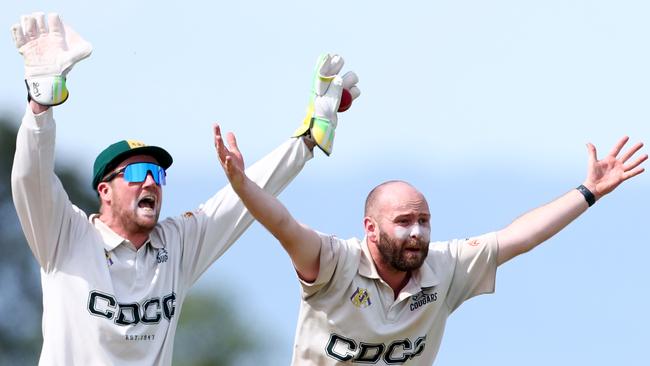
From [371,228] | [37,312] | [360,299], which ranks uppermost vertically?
[37,312]

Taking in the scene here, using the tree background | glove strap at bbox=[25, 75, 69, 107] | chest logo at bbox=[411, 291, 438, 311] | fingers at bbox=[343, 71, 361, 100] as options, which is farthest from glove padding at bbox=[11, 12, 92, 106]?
the tree background

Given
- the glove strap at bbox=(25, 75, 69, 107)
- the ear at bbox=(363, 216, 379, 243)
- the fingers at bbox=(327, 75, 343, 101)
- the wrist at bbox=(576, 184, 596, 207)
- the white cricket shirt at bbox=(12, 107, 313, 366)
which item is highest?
the fingers at bbox=(327, 75, 343, 101)

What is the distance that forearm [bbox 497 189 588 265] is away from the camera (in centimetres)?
1559

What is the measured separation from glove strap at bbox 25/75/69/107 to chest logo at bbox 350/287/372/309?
111 inches

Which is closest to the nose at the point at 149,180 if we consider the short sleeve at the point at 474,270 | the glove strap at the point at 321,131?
the glove strap at the point at 321,131

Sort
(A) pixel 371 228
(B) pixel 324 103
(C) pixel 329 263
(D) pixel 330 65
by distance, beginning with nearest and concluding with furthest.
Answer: (C) pixel 329 263 → (A) pixel 371 228 → (B) pixel 324 103 → (D) pixel 330 65

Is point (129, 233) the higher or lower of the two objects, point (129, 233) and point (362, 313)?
the higher

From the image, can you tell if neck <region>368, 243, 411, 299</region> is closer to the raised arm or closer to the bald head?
the bald head

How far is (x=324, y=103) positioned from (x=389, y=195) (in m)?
1.26

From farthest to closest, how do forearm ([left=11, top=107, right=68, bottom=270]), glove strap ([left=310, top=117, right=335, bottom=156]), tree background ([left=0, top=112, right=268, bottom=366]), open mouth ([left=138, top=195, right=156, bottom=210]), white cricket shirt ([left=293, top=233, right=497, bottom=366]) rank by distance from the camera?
1. tree background ([left=0, top=112, right=268, bottom=366])
2. glove strap ([left=310, top=117, right=335, bottom=156])
3. white cricket shirt ([left=293, top=233, right=497, bottom=366])
4. open mouth ([left=138, top=195, right=156, bottom=210])
5. forearm ([left=11, top=107, right=68, bottom=270])

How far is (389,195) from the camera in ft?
49.8

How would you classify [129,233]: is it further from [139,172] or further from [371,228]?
[371,228]

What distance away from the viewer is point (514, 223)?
15758 mm

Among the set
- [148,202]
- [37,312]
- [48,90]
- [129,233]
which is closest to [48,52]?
[48,90]
